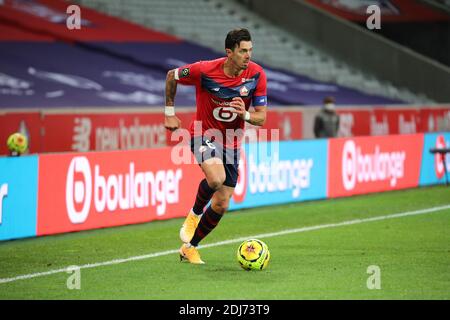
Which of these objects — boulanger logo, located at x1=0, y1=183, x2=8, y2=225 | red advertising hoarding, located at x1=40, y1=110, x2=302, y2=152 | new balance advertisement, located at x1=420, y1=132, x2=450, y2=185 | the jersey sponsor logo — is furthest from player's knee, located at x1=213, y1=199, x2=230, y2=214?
new balance advertisement, located at x1=420, y1=132, x2=450, y2=185

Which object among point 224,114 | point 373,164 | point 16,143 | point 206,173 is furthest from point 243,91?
point 373,164

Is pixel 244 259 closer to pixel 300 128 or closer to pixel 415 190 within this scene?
pixel 415 190

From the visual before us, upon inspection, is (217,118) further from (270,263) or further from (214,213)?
(270,263)

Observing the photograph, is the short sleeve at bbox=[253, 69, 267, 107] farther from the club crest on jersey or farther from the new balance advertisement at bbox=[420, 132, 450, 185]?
the new balance advertisement at bbox=[420, 132, 450, 185]

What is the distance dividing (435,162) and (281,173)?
17.8 ft

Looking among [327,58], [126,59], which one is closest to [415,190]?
[126,59]

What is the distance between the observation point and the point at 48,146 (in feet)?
59.6

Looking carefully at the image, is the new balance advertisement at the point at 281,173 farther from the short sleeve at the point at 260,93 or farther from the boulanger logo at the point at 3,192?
the short sleeve at the point at 260,93

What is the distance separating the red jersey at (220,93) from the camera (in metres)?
10.3

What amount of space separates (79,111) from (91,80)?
588cm

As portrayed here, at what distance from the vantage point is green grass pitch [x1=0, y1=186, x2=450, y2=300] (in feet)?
28.8

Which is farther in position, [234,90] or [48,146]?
[48,146]

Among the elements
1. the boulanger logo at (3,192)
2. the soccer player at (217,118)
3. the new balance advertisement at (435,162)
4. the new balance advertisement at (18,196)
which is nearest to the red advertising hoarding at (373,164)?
the new balance advertisement at (435,162)

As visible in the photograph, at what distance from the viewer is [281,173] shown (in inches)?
685
